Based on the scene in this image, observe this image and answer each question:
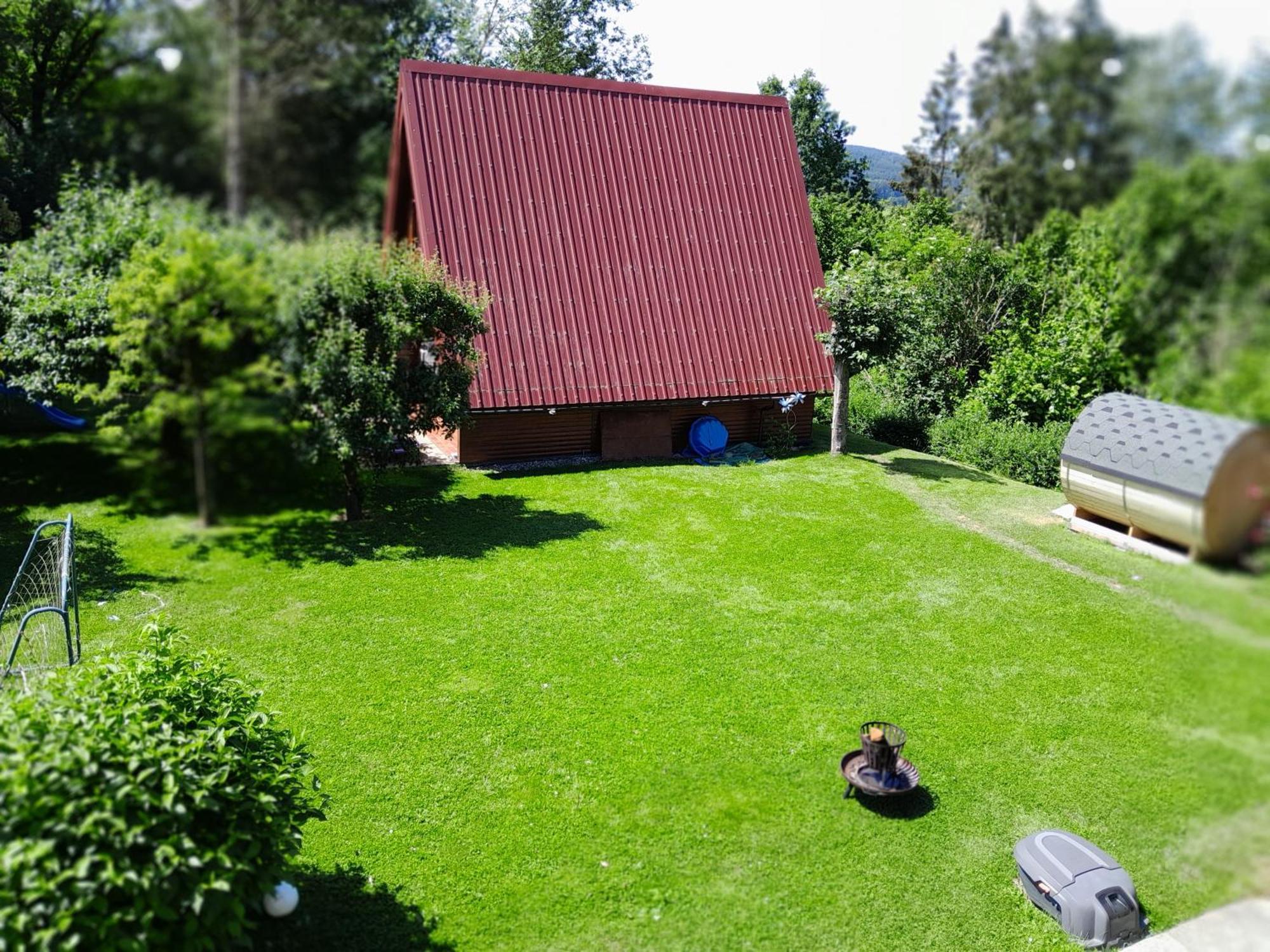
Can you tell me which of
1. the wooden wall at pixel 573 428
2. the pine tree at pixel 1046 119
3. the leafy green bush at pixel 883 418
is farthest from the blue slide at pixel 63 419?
the leafy green bush at pixel 883 418

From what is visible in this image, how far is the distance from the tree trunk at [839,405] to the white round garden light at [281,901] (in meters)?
11.0

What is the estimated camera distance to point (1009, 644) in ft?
25.2

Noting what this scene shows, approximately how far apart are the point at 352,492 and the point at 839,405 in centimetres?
1024

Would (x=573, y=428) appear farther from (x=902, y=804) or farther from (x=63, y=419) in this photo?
(x=63, y=419)

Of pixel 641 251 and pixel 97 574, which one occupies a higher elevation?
pixel 641 251

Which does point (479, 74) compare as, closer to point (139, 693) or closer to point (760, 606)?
point (139, 693)

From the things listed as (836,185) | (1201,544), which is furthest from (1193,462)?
(836,185)

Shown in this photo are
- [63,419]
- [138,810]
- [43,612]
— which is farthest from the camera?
[43,612]

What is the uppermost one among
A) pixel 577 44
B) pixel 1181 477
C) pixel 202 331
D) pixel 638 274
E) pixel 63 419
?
pixel 577 44

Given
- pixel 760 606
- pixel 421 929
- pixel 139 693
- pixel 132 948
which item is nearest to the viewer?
pixel 132 948

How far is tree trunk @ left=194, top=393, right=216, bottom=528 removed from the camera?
1.75 m

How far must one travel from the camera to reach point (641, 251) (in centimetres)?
1306

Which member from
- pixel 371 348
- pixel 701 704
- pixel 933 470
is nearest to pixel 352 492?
pixel 371 348

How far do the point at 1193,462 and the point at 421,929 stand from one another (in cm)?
444
